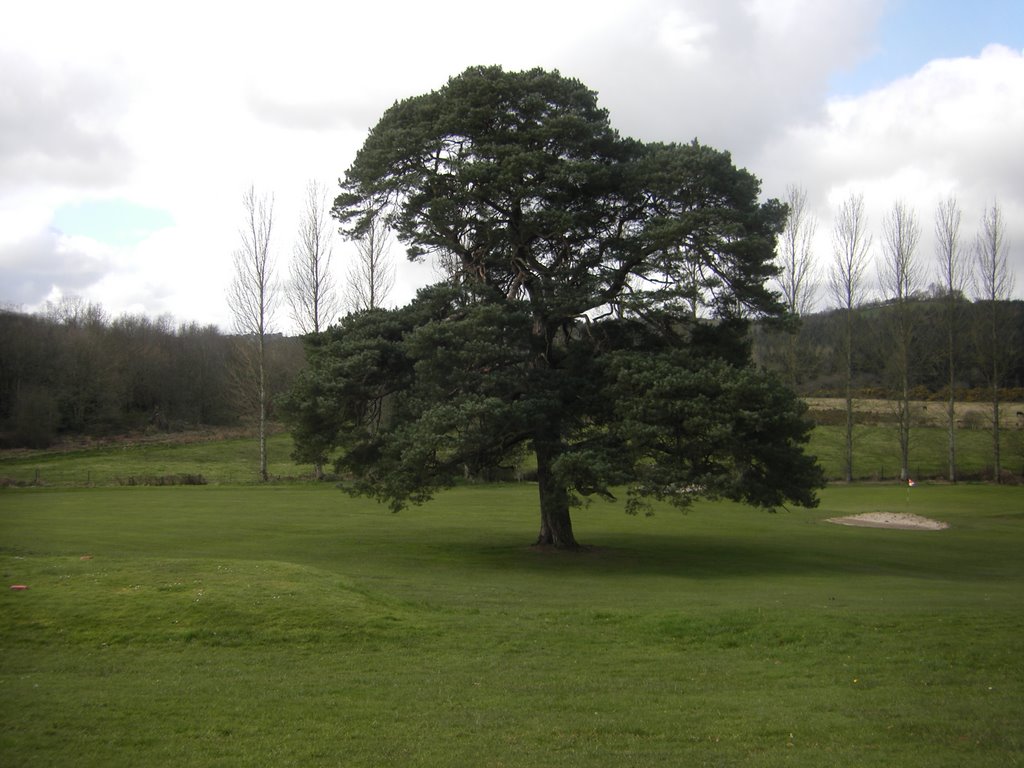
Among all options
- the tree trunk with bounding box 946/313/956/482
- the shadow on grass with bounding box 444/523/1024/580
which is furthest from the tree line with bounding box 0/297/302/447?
the tree trunk with bounding box 946/313/956/482

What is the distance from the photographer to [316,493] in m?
47.8

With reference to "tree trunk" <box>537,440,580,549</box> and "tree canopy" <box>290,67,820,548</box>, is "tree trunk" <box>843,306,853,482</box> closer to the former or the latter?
"tree canopy" <box>290,67,820,548</box>

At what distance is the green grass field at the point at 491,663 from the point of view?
27.4ft

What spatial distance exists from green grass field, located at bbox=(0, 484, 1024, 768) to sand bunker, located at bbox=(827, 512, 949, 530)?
49.4 feet

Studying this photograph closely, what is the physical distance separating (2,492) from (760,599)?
32872 millimetres

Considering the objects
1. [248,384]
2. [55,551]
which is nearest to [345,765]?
[55,551]

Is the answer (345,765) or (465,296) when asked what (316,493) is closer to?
(465,296)

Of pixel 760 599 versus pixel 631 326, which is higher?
pixel 631 326

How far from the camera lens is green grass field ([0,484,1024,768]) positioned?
8352mm

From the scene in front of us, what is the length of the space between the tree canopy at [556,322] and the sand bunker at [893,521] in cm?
1719

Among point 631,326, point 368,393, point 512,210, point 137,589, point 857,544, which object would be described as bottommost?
point 857,544

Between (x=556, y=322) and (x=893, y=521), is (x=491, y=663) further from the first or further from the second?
(x=893, y=521)

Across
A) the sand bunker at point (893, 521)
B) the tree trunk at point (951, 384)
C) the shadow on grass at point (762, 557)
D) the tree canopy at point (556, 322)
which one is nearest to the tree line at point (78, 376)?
the tree canopy at point (556, 322)

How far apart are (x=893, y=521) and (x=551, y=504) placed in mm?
22762
